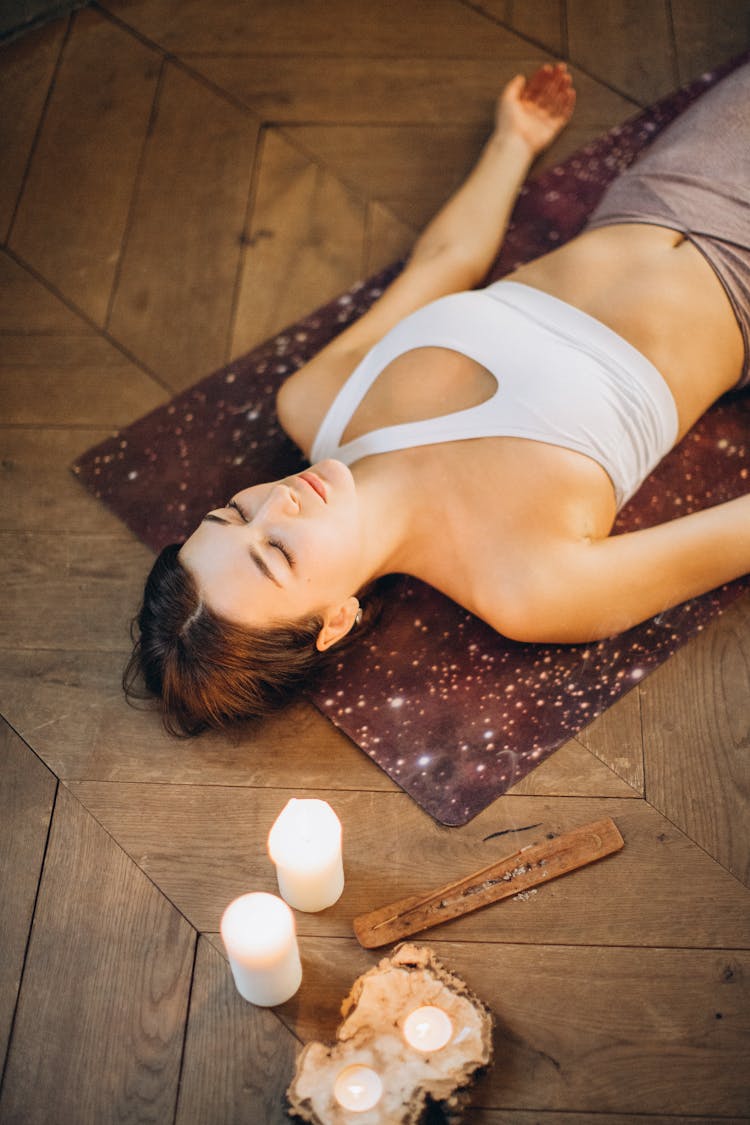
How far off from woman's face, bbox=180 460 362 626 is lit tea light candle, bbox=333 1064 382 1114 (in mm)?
562

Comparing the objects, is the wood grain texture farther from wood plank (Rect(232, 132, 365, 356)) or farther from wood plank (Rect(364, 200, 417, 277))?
wood plank (Rect(364, 200, 417, 277))

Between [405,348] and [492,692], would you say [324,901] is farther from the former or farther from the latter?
[405,348]

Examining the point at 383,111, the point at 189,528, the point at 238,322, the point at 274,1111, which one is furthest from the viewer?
the point at 383,111

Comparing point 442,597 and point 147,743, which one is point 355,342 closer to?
point 442,597

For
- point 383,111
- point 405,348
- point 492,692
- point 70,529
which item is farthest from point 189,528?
point 383,111

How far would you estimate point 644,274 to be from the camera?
153 centimetres

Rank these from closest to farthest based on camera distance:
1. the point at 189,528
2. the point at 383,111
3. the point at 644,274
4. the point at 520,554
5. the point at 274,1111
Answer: the point at 274,1111 → the point at 520,554 → the point at 644,274 → the point at 189,528 → the point at 383,111

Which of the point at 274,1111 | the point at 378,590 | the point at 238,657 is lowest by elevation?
the point at 274,1111

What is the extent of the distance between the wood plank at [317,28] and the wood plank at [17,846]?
157 centimetres

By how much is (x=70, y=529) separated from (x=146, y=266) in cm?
59

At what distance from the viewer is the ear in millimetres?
1370

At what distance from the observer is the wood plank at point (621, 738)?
4.69 feet

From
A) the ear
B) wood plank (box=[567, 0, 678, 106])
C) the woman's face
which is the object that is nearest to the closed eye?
the woman's face

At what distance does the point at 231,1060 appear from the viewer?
127cm
